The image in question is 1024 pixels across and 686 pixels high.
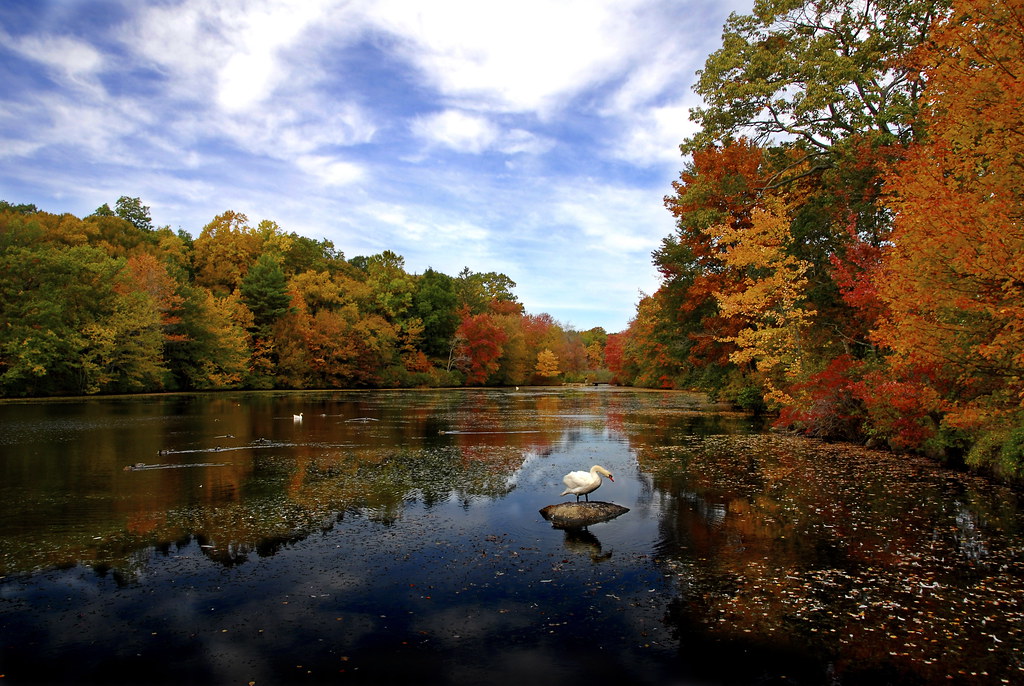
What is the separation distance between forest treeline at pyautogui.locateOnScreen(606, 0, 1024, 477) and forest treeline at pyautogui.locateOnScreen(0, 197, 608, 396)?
34897 millimetres

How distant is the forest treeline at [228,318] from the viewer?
35.8 metres

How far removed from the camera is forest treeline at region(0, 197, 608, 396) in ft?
117

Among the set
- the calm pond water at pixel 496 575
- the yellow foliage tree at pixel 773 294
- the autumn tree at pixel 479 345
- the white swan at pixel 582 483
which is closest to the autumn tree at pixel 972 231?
the calm pond water at pixel 496 575

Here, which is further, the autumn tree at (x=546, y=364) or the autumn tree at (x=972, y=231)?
the autumn tree at (x=546, y=364)

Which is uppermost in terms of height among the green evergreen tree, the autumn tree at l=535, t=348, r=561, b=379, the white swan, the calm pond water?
the green evergreen tree

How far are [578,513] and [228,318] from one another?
1901 inches

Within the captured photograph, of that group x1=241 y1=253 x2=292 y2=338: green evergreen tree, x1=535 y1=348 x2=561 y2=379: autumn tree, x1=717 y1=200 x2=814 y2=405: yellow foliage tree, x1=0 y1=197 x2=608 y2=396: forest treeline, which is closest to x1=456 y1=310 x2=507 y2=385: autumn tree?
x1=0 y1=197 x2=608 y2=396: forest treeline

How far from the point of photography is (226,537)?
8.30m

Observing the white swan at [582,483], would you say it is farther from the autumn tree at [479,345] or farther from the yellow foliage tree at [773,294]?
the autumn tree at [479,345]

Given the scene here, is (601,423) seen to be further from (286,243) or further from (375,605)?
(286,243)

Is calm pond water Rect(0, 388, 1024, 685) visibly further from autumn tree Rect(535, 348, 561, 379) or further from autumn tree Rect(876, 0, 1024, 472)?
autumn tree Rect(535, 348, 561, 379)

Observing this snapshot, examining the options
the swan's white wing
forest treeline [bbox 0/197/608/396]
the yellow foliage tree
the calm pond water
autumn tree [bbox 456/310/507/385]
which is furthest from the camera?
autumn tree [bbox 456/310/507/385]

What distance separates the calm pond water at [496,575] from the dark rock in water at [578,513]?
21 cm

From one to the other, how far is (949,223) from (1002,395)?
4.14m
